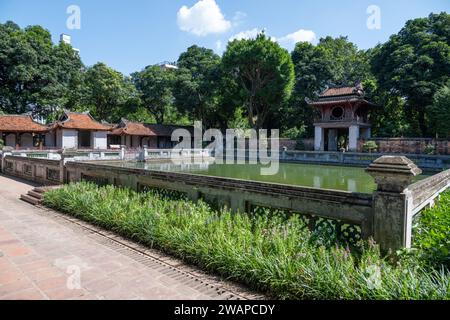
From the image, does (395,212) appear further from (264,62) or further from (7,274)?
(264,62)

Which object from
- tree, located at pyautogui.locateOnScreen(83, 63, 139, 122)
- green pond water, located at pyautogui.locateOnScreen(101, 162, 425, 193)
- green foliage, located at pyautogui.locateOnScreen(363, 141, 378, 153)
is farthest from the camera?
tree, located at pyautogui.locateOnScreen(83, 63, 139, 122)

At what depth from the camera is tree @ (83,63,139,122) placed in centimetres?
4112

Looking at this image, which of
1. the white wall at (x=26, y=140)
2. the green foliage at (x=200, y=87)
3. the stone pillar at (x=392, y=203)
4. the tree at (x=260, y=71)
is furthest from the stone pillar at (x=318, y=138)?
the white wall at (x=26, y=140)

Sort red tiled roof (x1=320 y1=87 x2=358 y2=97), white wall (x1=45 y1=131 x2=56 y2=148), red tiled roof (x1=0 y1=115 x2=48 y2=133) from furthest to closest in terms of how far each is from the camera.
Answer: white wall (x1=45 y1=131 x2=56 y2=148)
red tiled roof (x1=320 y1=87 x2=358 y2=97)
red tiled roof (x1=0 y1=115 x2=48 y2=133)

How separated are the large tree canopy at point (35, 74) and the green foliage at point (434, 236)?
40769 mm

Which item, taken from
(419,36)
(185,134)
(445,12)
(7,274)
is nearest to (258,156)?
(185,134)

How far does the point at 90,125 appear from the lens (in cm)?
3625

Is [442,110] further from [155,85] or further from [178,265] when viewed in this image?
[155,85]

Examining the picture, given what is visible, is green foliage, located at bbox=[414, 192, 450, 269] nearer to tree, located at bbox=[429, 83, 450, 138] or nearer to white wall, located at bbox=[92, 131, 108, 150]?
tree, located at bbox=[429, 83, 450, 138]

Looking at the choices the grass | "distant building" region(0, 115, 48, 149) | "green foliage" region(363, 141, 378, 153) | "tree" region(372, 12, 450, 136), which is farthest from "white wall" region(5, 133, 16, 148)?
"tree" region(372, 12, 450, 136)

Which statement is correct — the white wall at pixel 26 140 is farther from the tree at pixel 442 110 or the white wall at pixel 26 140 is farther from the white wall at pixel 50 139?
the tree at pixel 442 110

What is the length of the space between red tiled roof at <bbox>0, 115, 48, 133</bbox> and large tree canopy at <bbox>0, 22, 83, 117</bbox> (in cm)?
591

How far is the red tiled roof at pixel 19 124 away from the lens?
30359mm

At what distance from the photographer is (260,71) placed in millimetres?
36438
